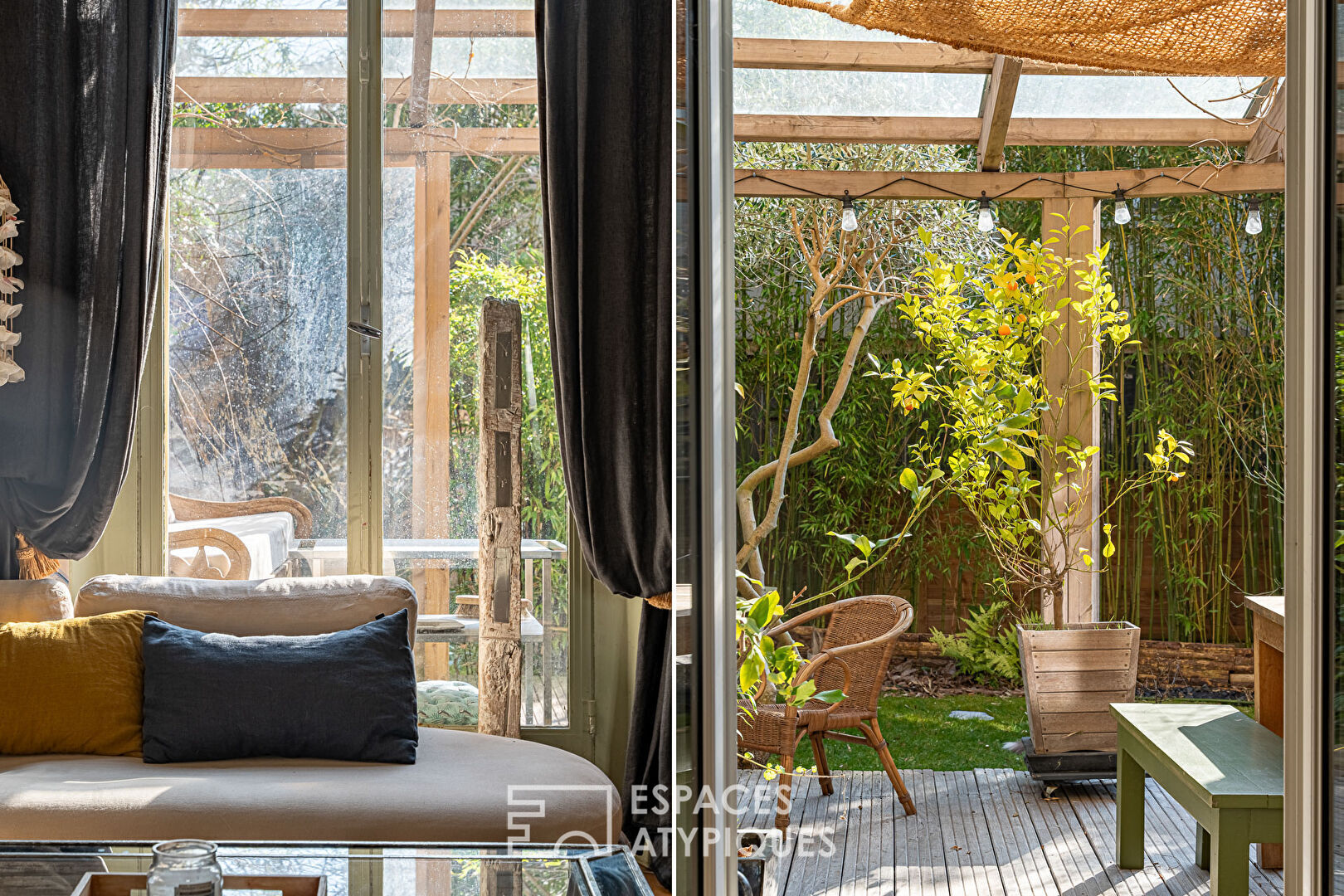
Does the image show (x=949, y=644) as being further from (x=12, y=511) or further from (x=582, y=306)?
(x=12, y=511)

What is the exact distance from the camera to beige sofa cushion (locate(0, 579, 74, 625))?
2.62 m

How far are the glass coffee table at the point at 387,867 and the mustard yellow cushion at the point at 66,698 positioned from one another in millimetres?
851

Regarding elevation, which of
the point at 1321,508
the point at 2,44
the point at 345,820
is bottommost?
the point at 345,820

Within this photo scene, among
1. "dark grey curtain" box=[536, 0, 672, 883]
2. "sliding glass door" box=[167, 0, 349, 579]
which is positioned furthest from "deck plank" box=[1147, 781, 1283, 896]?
"sliding glass door" box=[167, 0, 349, 579]

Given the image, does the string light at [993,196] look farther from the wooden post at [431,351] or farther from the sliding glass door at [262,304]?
the sliding glass door at [262,304]

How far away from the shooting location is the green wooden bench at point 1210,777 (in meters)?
1.98

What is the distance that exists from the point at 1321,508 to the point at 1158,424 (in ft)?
6.18

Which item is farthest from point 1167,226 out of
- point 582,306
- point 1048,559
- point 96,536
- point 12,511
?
point 12,511

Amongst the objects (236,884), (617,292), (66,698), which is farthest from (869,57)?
(66,698)

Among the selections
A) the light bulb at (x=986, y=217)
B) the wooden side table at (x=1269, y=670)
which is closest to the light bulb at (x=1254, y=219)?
the light bulb at (x=986, y=217)

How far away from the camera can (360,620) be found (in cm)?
265

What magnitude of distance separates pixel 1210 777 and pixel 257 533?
2550 millimetres

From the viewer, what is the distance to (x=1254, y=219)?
9.07ft

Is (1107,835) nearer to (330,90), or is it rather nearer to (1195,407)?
(1195,407)
